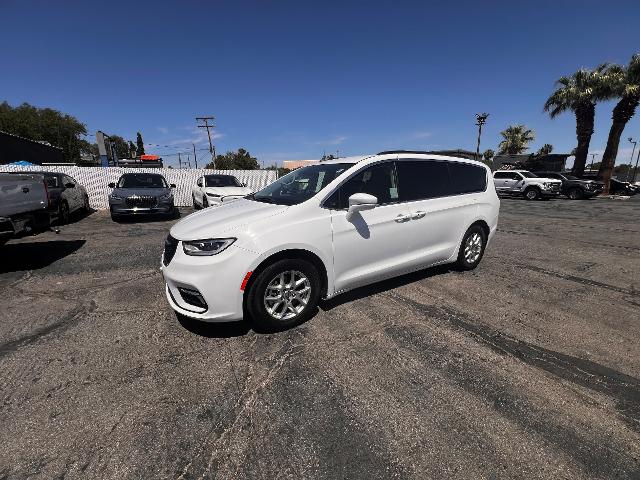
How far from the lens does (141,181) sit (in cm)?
1185

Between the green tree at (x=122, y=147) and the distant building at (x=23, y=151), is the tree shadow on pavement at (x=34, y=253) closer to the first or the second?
the distant building at (x=23, y=151)

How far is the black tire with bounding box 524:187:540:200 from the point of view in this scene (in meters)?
22.3

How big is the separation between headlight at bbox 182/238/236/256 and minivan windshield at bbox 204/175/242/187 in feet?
35.1

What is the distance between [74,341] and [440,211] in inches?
173

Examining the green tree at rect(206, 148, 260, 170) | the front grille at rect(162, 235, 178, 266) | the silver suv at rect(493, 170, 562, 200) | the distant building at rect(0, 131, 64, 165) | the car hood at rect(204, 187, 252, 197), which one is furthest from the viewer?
the green tree at rect(206, 148, 260, 170)

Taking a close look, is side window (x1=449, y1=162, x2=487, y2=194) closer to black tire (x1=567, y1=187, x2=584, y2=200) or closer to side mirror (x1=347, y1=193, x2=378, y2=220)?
side mirror (x1=347, y1=193, x2=378, y2=220)

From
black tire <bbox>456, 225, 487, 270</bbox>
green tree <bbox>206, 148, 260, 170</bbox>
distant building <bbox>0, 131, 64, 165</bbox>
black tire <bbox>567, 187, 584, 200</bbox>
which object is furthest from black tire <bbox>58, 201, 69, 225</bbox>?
green tree <bbox>206, 148, 260, 170</bbox>

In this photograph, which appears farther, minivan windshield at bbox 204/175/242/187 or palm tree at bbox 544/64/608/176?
palm tree at bbox 544/64/608/176

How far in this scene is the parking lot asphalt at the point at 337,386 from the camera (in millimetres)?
1956

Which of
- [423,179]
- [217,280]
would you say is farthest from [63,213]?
[423,179]

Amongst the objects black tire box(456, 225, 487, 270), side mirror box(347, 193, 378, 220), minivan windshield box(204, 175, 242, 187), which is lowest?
black tire box(456, 225, 487, 270)

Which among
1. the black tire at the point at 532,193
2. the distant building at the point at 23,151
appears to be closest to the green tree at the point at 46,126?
the distant building at the point at 23,151

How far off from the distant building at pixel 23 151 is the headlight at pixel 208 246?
33.6 meters

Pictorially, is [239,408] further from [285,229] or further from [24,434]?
[285,229]
